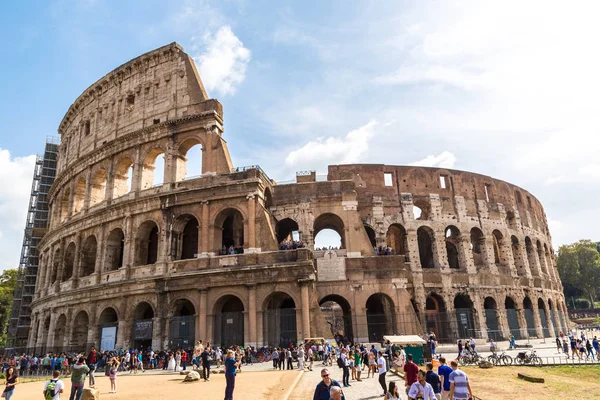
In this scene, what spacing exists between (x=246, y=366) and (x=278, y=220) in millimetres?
9248

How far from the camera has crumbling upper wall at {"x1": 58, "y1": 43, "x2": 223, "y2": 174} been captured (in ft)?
85.0

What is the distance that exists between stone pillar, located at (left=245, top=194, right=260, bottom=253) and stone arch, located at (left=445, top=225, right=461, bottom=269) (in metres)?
14.3

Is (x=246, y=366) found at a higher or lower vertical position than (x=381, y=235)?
lower

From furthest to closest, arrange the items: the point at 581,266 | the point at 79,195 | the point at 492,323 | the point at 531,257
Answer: the point at 581,266
the point at 531,257
the point at 79,195
the point at 492,323

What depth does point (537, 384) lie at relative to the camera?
1296 centimetres

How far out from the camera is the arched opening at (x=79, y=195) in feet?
97.5

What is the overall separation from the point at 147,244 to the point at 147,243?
6 cm

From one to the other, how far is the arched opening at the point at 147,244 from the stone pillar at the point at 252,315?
7857mm

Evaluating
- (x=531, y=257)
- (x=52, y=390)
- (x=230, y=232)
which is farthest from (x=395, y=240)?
(x=52, y=390)

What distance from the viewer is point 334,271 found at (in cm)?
2292

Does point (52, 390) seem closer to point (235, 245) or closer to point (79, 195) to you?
point (235, 245)

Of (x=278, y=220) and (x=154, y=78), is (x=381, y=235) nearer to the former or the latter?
(x=278, y=220)

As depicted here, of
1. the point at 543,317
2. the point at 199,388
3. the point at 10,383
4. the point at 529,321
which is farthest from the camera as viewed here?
the point at 543,317

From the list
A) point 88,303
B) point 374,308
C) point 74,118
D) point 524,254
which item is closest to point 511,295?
point 524,254
